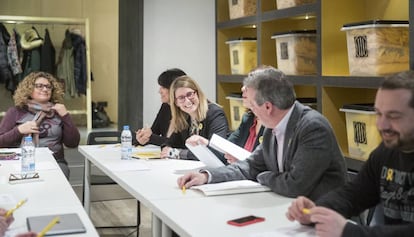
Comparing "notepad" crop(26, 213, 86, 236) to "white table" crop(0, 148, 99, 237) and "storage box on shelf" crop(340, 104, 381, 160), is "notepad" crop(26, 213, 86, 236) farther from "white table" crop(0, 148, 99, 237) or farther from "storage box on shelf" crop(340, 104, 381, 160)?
"storage box on shelf" crop(340, 104, 381, 160)

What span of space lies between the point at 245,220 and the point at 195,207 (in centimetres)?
29

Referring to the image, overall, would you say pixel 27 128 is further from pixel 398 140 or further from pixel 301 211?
pixel 398 140

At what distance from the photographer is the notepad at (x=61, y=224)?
1.85 m

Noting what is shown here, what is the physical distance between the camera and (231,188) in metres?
2.41

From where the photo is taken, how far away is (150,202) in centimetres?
231

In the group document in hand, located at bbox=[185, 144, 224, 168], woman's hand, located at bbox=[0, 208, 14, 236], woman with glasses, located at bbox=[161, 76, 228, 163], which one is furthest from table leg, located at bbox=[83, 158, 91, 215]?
woman's hand, located at bbox=[0, 208, 14, 236]

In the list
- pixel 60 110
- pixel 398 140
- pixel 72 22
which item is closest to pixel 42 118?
pixel 60 110

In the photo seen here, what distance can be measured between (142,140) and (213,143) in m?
1.37

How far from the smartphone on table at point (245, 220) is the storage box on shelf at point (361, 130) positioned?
4.58 ft

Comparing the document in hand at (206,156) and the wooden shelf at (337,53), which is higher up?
the wooden shelf at (337,53)

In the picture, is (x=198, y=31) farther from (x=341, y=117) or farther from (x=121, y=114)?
(x=341, y=117)

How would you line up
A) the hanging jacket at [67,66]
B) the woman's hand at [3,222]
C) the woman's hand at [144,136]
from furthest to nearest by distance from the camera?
the hanging jacket at [67,66]
the woman's hand at [144,136]
the woman's hand at [3,222]

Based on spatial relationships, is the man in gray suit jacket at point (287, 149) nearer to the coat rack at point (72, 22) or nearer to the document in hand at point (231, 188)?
the document in hand at point (231, 188)

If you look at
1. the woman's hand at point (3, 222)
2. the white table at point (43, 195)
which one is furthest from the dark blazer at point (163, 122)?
the woman's hand at point (3, 222)
